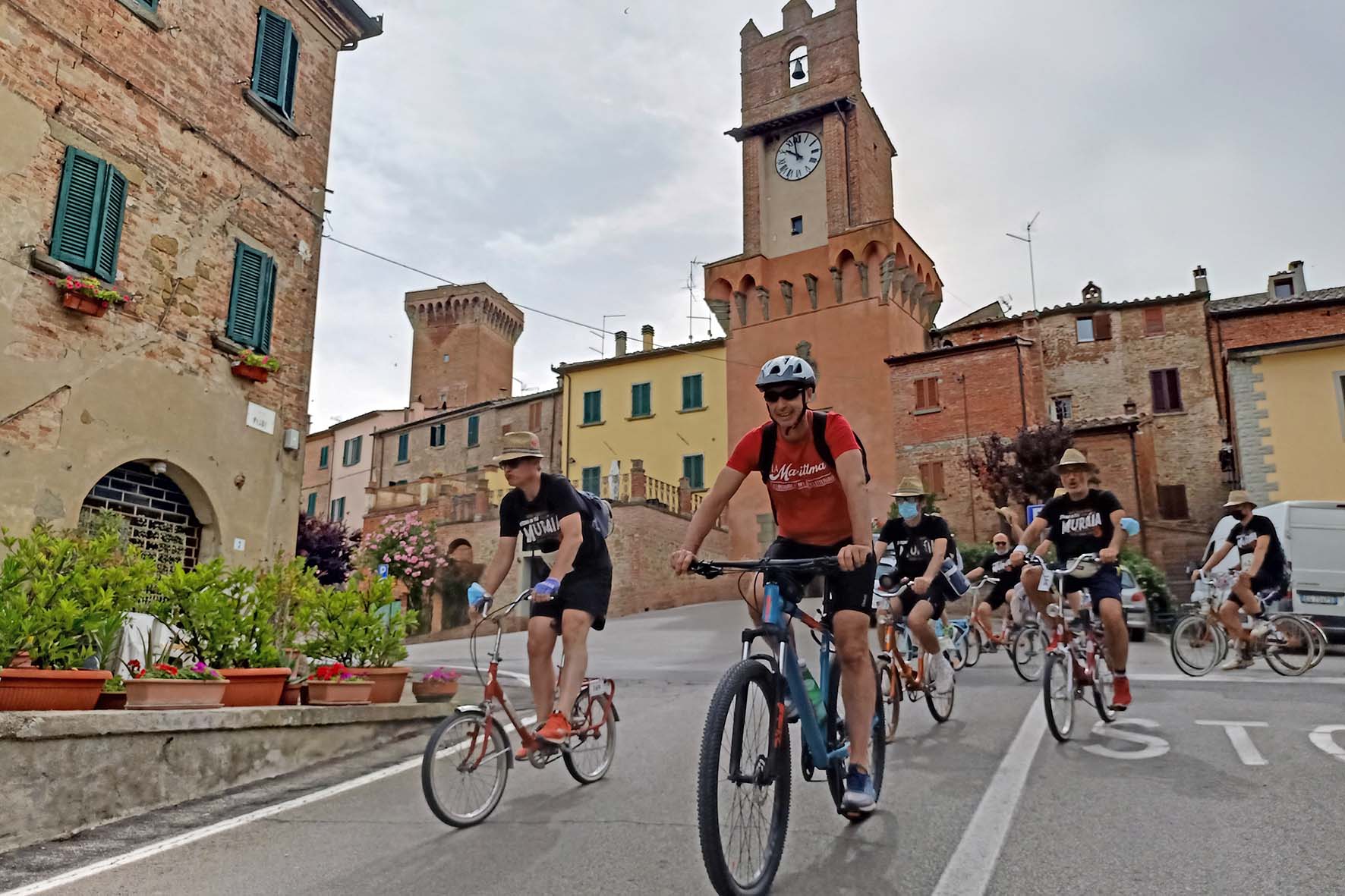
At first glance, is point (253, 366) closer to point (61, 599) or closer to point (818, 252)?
point (61, 599)

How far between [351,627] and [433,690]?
131 centimetres

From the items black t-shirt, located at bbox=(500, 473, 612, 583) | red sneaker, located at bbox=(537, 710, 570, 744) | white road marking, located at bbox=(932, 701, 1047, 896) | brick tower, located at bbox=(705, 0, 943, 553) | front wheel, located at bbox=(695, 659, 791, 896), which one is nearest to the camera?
front wheel, located at bbox=(695, 659, 791, 896)

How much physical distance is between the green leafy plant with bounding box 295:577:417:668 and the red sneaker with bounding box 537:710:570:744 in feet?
9.42

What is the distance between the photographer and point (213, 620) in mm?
6172

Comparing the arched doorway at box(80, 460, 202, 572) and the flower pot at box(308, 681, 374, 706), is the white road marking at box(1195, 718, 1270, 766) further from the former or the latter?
the arched doorway at box(80, 460, 202, 572)

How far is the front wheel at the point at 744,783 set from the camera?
307cm

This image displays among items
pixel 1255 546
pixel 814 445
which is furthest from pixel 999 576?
pixel 814 445

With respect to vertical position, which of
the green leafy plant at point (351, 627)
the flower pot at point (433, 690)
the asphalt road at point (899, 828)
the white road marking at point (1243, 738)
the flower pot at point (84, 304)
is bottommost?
the asphalt road at point (899, 828)

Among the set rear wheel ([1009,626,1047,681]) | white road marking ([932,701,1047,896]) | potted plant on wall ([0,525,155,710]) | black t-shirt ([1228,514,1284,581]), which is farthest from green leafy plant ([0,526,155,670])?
black t-shirt ([1228,514,1284,581])

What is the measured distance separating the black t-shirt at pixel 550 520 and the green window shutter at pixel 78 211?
→ 7.18m

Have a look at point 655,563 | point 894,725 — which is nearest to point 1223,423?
point 655,563

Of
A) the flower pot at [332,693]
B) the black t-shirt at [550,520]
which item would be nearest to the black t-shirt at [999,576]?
the black t-shirt at [550,520]

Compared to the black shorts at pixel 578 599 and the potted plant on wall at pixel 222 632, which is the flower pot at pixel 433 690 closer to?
the potted plant on wall at pixel 222 632

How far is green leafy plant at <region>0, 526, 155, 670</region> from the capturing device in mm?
5047
